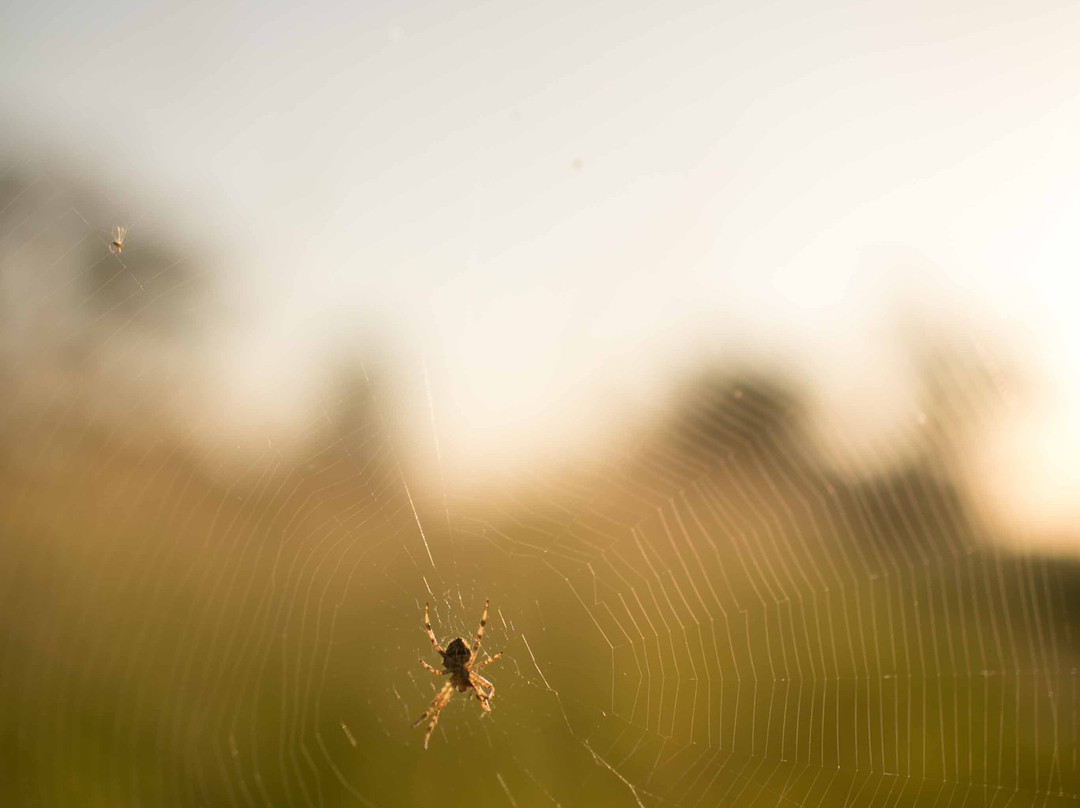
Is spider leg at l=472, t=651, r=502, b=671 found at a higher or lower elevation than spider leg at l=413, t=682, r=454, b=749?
higher

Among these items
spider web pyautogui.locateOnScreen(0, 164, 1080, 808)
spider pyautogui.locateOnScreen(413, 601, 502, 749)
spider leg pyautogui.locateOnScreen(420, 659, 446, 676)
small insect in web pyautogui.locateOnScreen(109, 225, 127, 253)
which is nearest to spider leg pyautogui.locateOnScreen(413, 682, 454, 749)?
spider pyautogui.locateOnScreen(413, 601, 502, 749)

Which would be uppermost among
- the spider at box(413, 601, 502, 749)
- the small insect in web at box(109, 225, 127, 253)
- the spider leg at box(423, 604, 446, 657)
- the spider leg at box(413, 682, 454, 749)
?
the small insect in web at box(109, 225, 127, 253)

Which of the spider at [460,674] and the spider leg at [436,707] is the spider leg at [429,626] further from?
the spider leg at [436,707]

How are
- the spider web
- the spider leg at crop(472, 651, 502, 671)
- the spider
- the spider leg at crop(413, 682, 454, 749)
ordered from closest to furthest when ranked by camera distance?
the spider web
the spider leg at crop(413, 682, 454, 749)
the spider
the spider leg at crop(472, 651, 502, 671)

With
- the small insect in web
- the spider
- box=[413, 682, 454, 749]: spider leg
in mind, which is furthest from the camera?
the spider

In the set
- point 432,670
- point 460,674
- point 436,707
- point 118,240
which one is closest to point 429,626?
point 432,670

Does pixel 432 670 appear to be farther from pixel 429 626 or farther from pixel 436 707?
pixel 429 626

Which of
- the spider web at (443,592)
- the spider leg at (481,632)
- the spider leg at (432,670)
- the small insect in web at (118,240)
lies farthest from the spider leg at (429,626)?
the small insect in web at (118,240)

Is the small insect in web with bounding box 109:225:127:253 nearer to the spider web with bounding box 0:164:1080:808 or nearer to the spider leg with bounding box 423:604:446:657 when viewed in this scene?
the spider web with bounding box 0:164:1080:808
